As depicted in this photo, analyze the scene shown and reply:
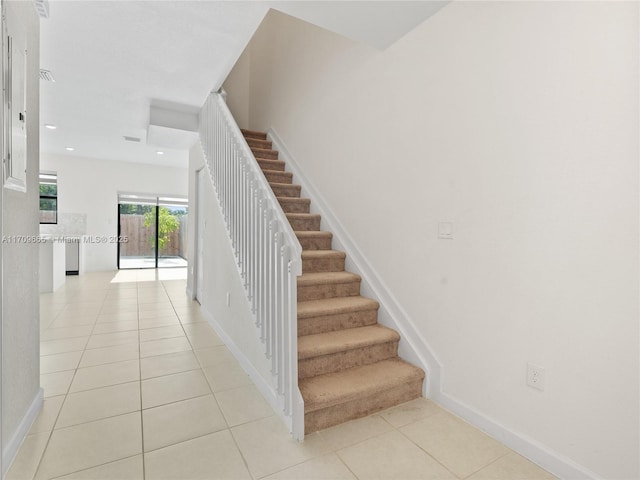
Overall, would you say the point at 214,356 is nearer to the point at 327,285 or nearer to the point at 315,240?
the point at 327,285

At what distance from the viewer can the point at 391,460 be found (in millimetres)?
1688

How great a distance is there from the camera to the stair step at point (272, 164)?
4219 millimetres

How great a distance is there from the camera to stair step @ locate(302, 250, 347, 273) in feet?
9.98

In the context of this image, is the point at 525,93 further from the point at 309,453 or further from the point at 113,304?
the point at 113,304

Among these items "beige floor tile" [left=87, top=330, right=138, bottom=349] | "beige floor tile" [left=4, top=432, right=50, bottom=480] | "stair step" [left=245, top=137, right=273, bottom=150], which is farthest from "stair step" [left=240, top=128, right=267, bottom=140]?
"beige floor tile" [left=4, top=432, right=50, bottom=480]

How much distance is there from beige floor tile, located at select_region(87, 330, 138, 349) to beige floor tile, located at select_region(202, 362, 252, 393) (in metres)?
1.17

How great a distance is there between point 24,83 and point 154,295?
430 centimetres

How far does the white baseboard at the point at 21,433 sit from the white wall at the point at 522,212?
239 cm

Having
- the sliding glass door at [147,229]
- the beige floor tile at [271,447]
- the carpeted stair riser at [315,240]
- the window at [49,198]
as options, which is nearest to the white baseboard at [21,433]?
the beige floor tile at [271,447]

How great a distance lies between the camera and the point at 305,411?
6.18 feet

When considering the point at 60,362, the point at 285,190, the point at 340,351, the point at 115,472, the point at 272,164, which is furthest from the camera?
the point at 272,164

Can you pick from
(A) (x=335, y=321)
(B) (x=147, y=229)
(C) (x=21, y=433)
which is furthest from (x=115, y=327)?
(B) (x=147, y=229)

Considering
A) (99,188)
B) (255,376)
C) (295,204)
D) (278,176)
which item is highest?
(99,188)

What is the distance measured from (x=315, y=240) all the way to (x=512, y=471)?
228 centimetres
